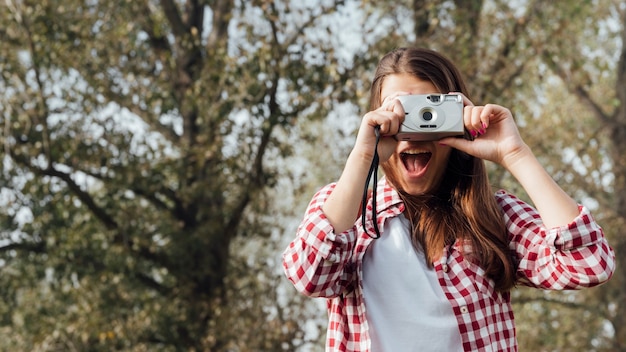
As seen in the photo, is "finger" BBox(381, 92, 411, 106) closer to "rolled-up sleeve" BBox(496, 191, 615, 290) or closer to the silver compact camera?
the silver compact camera

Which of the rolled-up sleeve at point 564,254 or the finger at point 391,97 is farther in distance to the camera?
the finger at point 391,97

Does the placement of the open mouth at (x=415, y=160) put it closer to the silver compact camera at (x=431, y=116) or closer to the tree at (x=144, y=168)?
the silver compact camera at (x=431, y=116)

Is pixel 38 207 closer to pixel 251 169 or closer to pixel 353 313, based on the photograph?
pixel 251 169

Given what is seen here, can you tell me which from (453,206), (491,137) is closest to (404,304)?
(453,206)

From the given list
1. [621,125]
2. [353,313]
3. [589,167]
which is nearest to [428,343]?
[353,313]

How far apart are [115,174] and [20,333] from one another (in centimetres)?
190

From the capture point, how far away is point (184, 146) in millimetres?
8109

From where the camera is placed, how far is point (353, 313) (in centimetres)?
176

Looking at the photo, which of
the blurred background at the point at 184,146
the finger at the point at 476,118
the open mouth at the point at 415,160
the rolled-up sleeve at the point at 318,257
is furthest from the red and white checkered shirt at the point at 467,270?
the blurred background at the point at 184,146

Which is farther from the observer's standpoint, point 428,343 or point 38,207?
point 38,207

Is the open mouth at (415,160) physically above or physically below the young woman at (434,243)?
above

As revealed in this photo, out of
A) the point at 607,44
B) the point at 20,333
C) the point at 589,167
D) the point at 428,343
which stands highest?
the point at 607,44

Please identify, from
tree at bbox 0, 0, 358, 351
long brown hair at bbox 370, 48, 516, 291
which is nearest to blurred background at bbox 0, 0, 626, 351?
tree at bbox 0, 0, 358, 351

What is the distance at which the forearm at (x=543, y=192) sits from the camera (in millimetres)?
1716
